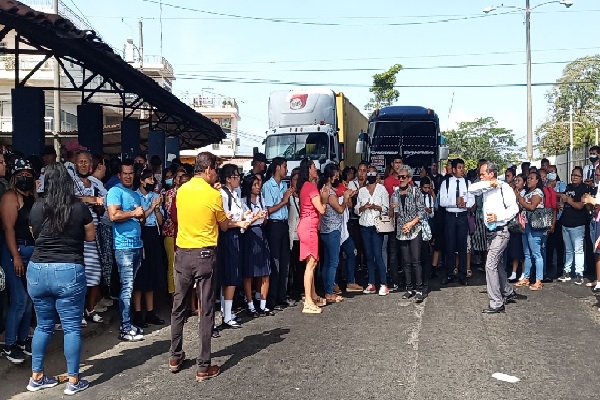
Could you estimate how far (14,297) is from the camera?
20.2 ft

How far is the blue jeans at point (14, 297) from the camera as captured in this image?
240 inches

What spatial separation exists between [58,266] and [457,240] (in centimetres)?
698

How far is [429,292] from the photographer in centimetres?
974

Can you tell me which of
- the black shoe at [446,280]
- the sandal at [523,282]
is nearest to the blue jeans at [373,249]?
the black shoe at [446,280]

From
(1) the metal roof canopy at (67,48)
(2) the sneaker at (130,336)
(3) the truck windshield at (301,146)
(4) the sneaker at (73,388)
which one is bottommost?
(4) the sneaker at (73,388)

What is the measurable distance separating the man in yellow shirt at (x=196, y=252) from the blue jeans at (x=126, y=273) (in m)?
1.14

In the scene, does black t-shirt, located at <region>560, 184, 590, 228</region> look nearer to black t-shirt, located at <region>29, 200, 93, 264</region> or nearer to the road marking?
the road marking

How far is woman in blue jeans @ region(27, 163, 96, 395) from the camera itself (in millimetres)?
5316

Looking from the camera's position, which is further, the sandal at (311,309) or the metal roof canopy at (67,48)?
the sandal at (311,309)

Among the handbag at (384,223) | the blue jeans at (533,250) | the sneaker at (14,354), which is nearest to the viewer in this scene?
the sneaker at (14,354)

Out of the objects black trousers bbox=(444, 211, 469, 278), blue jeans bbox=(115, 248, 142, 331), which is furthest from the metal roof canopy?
black trousers bbox=(444, 211, 469, 278)

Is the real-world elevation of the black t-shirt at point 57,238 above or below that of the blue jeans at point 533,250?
above

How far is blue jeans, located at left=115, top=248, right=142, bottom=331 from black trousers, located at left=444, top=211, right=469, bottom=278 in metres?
5.44

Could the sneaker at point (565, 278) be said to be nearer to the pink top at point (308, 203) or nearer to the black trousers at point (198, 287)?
the pink top at point (308, 203)
